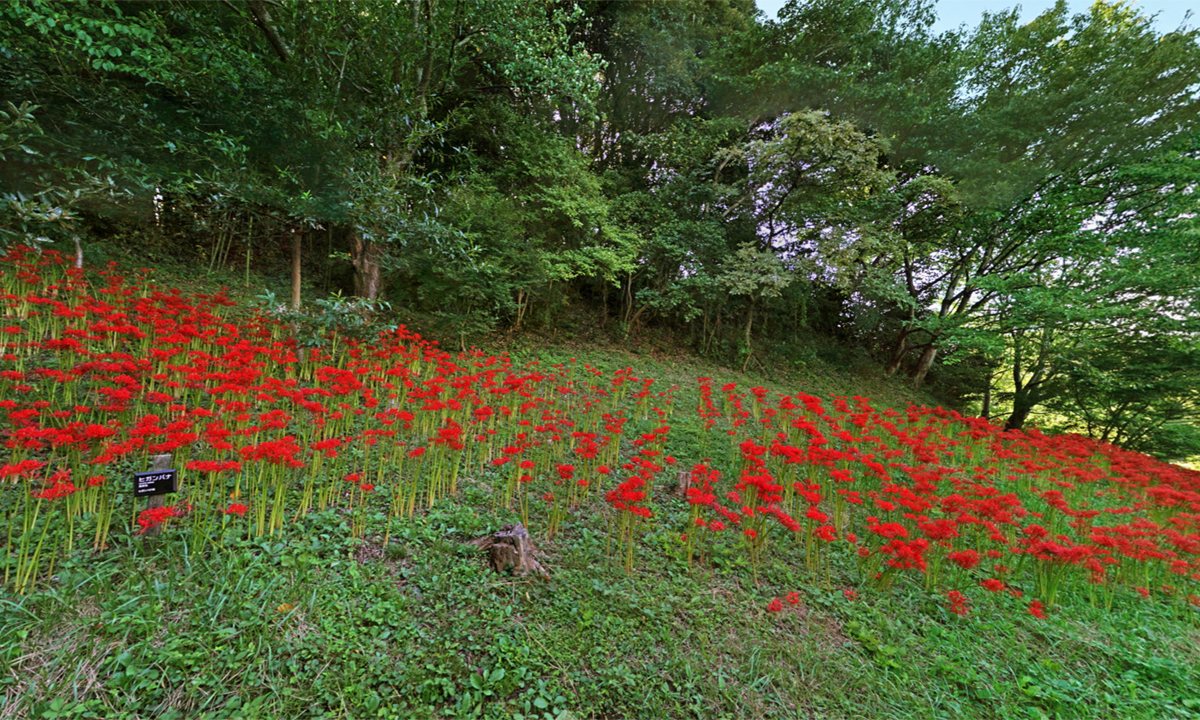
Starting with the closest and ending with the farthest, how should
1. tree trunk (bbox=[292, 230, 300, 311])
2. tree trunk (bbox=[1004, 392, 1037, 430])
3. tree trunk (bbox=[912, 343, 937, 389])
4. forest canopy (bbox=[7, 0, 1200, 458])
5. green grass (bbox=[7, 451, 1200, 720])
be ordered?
green grass (bbox=[7, 451, 1200, 720]) < forest canopy (bbox=[7, 0, 1200, 458]) < tree trunk (bbox=[292, 230, 300, 311]) < tree trunk (bbox=[1004, 392, 1037, 430]) < tree trunk (bbox=[912, 343, 937, 389])

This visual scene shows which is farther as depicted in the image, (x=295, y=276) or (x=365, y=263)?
(x=365, y=263)

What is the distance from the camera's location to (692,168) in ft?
34.8

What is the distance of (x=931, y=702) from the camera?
2062mm

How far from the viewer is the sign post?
1.93 metres

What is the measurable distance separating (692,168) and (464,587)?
36.2 ft

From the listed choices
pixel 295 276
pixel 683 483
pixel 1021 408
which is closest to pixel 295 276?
pixel 295 276

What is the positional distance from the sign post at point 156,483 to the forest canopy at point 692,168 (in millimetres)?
2252

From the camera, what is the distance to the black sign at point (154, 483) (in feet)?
6.32

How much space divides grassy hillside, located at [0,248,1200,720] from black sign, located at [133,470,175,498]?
166 mm

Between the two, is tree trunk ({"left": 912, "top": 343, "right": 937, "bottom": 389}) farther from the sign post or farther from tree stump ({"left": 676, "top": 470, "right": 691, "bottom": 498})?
the sign post

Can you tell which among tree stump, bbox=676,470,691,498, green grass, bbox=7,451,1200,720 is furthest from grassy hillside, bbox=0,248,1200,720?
tree stump, bbox=676,470,691,498

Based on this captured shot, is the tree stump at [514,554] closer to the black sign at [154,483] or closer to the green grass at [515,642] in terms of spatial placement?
the green grass at [515,642]

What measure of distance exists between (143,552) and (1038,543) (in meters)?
5.44

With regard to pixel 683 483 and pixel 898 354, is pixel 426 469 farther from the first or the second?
pixel 898 354
